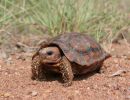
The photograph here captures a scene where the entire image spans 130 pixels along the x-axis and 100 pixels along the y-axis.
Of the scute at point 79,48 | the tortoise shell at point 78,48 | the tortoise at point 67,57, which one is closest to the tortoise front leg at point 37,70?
the tortoise at point 67,57

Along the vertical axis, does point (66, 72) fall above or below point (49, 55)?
below

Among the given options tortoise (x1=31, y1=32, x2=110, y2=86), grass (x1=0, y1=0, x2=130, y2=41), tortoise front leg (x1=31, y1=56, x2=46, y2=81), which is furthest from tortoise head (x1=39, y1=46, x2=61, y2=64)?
grass (x1=0, y1=0, x2=130, y2=41)

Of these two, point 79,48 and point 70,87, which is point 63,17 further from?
point 70,87

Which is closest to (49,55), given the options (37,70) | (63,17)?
(37,70)

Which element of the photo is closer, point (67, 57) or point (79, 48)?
point (67, 57)

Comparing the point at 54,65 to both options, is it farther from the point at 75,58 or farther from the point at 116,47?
the point at 116,47

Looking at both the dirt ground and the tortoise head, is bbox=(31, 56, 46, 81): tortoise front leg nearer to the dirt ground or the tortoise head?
the dirt ground

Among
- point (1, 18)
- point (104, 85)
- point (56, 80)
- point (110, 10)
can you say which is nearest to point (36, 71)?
point (56, 80)
